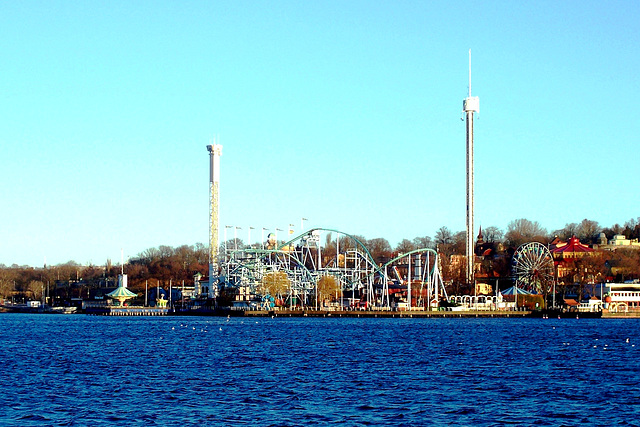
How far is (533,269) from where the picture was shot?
484ft

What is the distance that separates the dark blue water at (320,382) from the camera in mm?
32812

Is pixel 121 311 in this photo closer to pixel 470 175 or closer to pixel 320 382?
pixel 470 175

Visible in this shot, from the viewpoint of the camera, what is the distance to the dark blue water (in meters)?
32.8

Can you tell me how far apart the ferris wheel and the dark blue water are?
73.8 metres

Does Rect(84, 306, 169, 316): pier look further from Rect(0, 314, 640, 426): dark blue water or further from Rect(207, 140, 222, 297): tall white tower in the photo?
Rect(0, 314, 640, 426): dark blue water

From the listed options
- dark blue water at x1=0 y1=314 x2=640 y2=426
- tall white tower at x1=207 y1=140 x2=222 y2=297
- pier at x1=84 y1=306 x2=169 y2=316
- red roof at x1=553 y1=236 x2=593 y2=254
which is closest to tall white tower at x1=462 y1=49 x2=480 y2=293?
red roof at x1=553 y1=236 x2=593 y2=254

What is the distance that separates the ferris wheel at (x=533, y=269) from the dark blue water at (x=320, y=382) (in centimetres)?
7380

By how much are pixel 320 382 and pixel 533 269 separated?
110 meters

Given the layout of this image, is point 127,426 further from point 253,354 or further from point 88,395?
point 253,354

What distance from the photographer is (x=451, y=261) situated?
564 feet

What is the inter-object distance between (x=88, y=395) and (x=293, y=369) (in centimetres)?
1328

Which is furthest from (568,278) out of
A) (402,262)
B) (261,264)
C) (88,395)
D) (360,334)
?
(88,395)

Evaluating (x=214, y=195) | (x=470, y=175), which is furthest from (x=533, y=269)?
(x=214, y=195)

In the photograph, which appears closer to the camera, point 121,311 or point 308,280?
point 308,280
